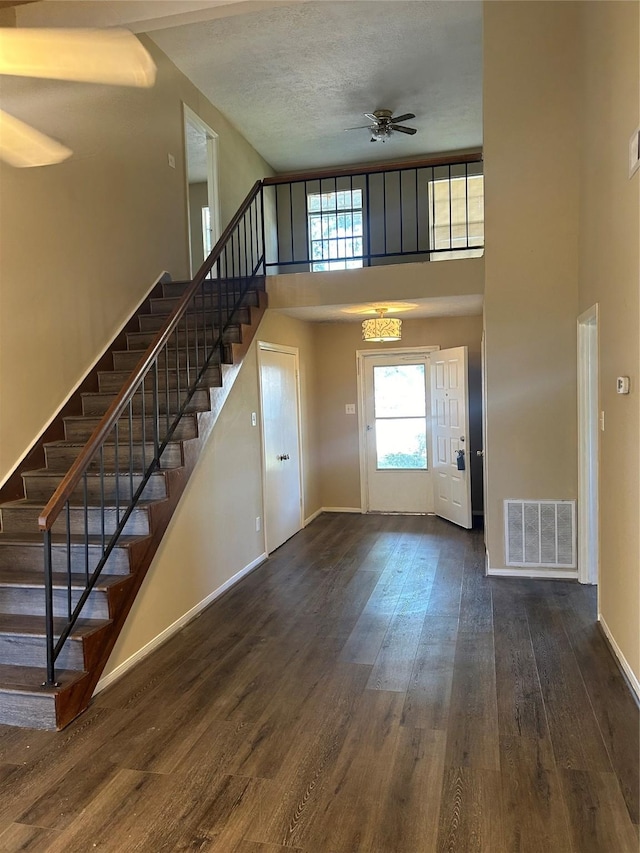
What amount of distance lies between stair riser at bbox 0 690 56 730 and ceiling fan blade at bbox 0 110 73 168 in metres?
3.07

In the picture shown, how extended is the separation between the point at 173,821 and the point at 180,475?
1933 millimetres

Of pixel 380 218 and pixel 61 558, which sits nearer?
pixel 61 558

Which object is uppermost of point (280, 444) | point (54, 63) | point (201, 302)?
point (54, 63)

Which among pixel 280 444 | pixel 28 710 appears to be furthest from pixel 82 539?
pixel 280 444

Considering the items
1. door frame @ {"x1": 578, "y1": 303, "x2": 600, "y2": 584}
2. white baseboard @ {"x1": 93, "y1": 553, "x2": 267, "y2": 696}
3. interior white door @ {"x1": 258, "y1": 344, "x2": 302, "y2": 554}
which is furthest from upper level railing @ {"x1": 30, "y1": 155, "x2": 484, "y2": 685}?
door frame @ {"x1": 578, "y1": 303, "x2": 600, "y2": 584}

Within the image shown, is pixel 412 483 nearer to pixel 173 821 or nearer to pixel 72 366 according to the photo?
pixel 72 366

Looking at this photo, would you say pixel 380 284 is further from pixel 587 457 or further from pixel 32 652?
pixel 32 652

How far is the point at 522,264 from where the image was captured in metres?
4.33

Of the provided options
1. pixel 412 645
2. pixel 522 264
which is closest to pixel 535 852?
pixel 412 645

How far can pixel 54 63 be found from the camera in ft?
12.9

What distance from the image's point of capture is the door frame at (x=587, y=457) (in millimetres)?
4109

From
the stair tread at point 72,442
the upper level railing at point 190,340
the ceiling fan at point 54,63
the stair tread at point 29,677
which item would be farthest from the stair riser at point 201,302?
the stair tread at point 29,677

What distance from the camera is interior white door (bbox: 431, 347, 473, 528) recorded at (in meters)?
5.90

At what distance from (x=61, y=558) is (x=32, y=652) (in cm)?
51
